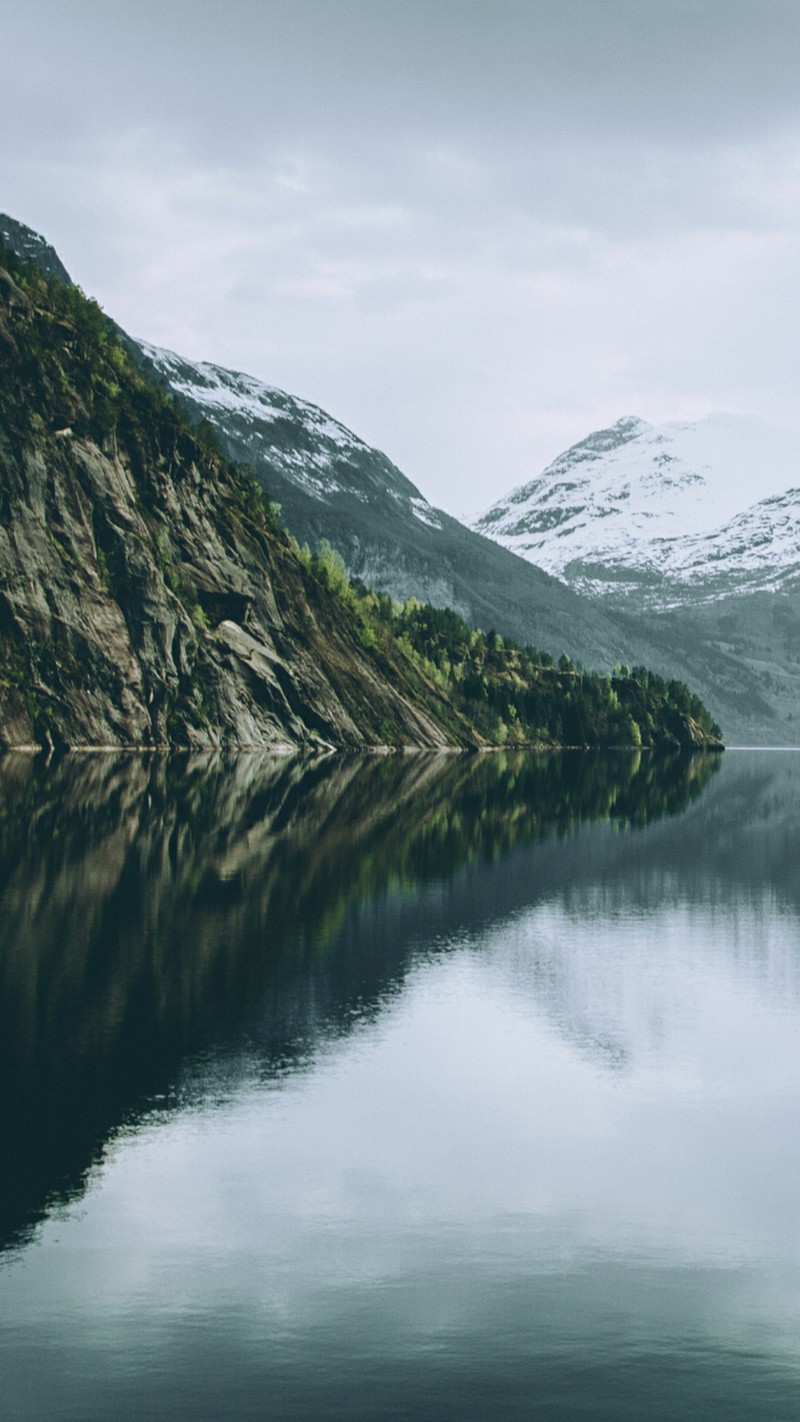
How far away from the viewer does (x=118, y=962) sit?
2680cm

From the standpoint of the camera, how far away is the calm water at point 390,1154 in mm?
11570

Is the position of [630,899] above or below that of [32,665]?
below

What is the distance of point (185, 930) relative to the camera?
3081cm

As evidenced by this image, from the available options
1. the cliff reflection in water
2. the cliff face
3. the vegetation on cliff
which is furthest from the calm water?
the vegetation on cliff

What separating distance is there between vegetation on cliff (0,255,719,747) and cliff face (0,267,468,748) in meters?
0.21

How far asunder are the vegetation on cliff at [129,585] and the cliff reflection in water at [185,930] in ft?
227

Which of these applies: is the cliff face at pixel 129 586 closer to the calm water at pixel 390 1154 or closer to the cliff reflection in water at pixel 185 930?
the cliff reflection in water at pixel 185 930

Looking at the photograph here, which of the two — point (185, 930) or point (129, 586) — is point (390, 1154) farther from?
point (129, 586)

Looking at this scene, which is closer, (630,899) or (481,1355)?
(481,1355)

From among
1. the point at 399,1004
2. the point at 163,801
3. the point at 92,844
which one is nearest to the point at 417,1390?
the point at 399,1004

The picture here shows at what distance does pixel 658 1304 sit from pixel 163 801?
195 ft

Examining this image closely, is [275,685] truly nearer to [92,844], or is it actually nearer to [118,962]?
[92,844]

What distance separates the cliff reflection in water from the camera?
18453mm

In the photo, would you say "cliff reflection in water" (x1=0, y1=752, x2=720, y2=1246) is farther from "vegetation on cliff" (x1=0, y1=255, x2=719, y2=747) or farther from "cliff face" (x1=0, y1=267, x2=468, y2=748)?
"cliff face" (x1=0, y1=267, x2=468, y2=748)
